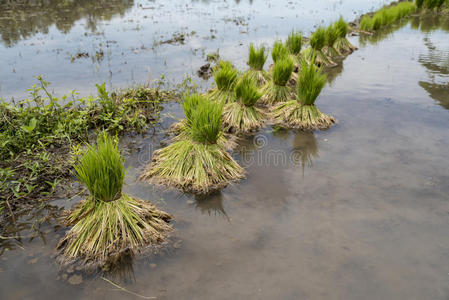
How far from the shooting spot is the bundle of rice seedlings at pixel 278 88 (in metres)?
6.90

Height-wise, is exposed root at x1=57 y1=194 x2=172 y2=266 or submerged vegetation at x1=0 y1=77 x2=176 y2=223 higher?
submerged vegetation at x1=0 y1=77 x2=176 y2=223

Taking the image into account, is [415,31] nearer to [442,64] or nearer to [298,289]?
[442,64]

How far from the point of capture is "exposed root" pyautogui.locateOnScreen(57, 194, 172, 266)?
3141 mm

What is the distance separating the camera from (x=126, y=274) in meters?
3.04

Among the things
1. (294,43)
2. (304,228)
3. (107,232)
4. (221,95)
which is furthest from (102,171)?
(294,43)

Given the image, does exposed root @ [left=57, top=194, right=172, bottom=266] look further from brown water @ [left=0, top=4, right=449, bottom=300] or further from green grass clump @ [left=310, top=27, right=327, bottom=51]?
green grass clump @ [left=310, top=27, right=327, bottom=51]

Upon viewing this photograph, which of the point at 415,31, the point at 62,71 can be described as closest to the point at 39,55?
the point at 62,71

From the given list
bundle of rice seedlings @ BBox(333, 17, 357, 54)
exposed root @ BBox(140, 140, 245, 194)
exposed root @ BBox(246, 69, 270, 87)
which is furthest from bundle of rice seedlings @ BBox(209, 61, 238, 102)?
bundle of rice seedlings @ BBox(333, 17, 357, 54)

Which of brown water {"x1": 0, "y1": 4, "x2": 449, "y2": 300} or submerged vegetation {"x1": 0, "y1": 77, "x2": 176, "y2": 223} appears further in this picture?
submerged vegetation {"x1": 0, "y1": 77, "x2": 176, "y2": 223}

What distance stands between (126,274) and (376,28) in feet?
52.7

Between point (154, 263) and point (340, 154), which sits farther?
point (340, 154)

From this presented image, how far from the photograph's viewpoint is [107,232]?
3.25 m

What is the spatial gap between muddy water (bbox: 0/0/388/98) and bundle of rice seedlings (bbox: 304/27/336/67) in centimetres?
217

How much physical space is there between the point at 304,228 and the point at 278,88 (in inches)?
165
